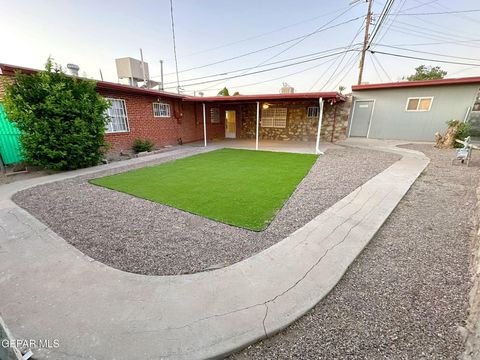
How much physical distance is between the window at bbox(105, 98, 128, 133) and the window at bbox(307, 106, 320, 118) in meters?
9.64

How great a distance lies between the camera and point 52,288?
74.2 inches

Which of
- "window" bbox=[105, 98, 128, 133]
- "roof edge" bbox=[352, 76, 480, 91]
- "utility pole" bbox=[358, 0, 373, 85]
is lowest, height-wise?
"window" bbox=[105, 98, 128, 133]

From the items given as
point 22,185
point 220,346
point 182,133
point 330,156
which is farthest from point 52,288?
point 182,133

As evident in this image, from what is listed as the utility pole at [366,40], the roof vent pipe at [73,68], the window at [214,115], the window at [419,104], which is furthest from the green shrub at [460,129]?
the roof vent pipe at [73,68]

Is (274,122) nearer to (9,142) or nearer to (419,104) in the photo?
(419,104)

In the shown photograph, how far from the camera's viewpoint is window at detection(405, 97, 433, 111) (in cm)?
1014

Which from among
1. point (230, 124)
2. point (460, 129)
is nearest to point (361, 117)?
point (460, 129)

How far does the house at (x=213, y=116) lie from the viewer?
8.43 metres

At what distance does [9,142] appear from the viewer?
19.7ft

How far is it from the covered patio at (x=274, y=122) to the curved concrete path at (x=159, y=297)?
8.22m

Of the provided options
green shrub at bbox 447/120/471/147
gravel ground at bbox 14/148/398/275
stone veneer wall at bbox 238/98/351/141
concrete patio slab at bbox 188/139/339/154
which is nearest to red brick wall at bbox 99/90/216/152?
concrete patio slab at bbox 188/139/339/154

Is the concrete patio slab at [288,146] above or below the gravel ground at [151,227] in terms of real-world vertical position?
above

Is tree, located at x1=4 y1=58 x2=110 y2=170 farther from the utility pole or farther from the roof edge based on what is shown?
the utility pole

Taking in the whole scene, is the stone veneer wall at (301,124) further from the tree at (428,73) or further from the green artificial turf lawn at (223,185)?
the tree at (428,73)
